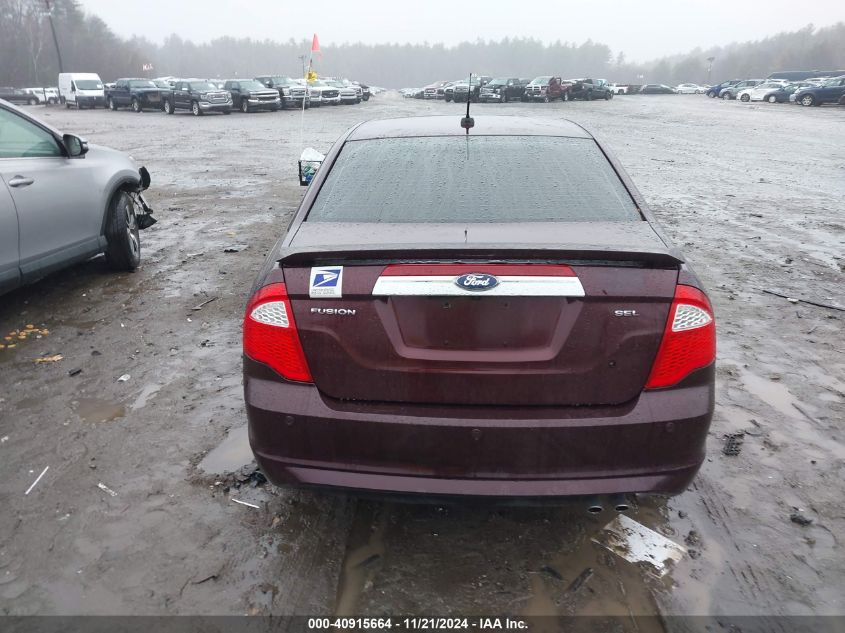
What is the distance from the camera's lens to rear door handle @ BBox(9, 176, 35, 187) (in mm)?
4689

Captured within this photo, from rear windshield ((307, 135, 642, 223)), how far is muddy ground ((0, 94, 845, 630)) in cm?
59

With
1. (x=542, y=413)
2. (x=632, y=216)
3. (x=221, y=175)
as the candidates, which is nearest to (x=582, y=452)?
(x=542, y=413)

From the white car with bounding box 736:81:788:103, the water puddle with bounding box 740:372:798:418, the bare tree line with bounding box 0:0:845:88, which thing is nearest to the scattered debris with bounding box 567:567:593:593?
the water puddle with bounding box 740:372:798:418

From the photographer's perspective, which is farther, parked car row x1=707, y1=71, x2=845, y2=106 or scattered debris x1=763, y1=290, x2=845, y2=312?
parked car row x1=707, y1=71, x2=845, y2=106

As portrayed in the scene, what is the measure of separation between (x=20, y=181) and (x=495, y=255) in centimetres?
426

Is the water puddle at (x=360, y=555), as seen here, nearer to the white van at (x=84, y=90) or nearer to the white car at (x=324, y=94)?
the white car at (x=324, y=94)

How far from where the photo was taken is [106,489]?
304 centimetres

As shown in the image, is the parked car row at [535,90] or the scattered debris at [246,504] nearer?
the scattered debris at [246,504]

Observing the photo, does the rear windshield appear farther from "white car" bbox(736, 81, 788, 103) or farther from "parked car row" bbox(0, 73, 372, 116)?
"white car" bbox(736, 81, 788, 103)

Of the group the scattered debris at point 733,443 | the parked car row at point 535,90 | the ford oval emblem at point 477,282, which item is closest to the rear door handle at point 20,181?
the ford oval emblem at point 477,282

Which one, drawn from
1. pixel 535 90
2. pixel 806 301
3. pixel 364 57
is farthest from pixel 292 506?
pixel 364 57

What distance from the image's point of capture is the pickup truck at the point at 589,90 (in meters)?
48.9

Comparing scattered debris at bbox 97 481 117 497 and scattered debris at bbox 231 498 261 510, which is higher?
scattered debris at bbox 231 498 261 510

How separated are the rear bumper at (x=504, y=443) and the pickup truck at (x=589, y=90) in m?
50.8
